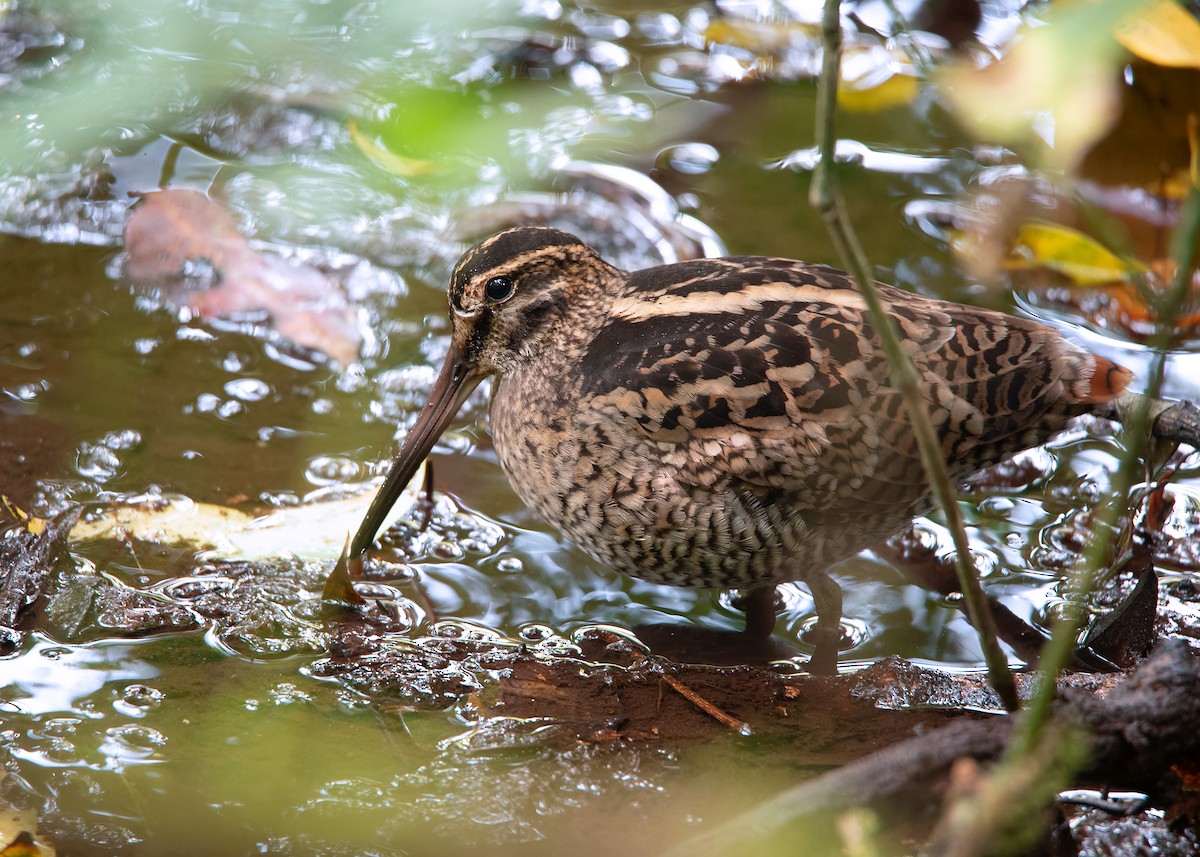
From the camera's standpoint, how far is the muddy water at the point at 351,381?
2.03 metres

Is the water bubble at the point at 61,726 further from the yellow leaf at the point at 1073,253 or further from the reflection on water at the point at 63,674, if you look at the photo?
the yellow leaf at the point at 1073,253

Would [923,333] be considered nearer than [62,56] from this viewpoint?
Yes

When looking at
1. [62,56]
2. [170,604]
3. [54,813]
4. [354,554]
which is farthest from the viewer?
[62,56]

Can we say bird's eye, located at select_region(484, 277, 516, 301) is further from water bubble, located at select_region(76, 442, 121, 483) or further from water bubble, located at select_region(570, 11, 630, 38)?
water bubble, located at select_region(570, 11, 630, 38)

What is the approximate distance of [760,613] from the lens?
150 inches

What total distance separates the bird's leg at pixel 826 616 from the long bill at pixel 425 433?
1291mm

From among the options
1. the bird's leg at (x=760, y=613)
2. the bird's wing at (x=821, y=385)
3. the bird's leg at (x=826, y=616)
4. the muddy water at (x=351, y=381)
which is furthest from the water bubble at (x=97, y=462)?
the bird's leg at (x=826, y=616)

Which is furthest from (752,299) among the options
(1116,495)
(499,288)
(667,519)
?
(1116,495)

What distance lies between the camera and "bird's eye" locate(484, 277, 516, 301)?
375cm

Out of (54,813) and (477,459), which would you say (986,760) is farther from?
(477,459)

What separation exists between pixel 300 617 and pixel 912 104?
4.32 metres

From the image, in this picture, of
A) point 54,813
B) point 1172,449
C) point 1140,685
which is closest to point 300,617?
point 54,813

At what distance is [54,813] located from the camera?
9.07ft

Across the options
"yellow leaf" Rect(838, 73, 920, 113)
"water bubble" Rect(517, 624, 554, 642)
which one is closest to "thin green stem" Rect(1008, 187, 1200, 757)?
"water bubble" Rect(517, 624, 554, 642)
